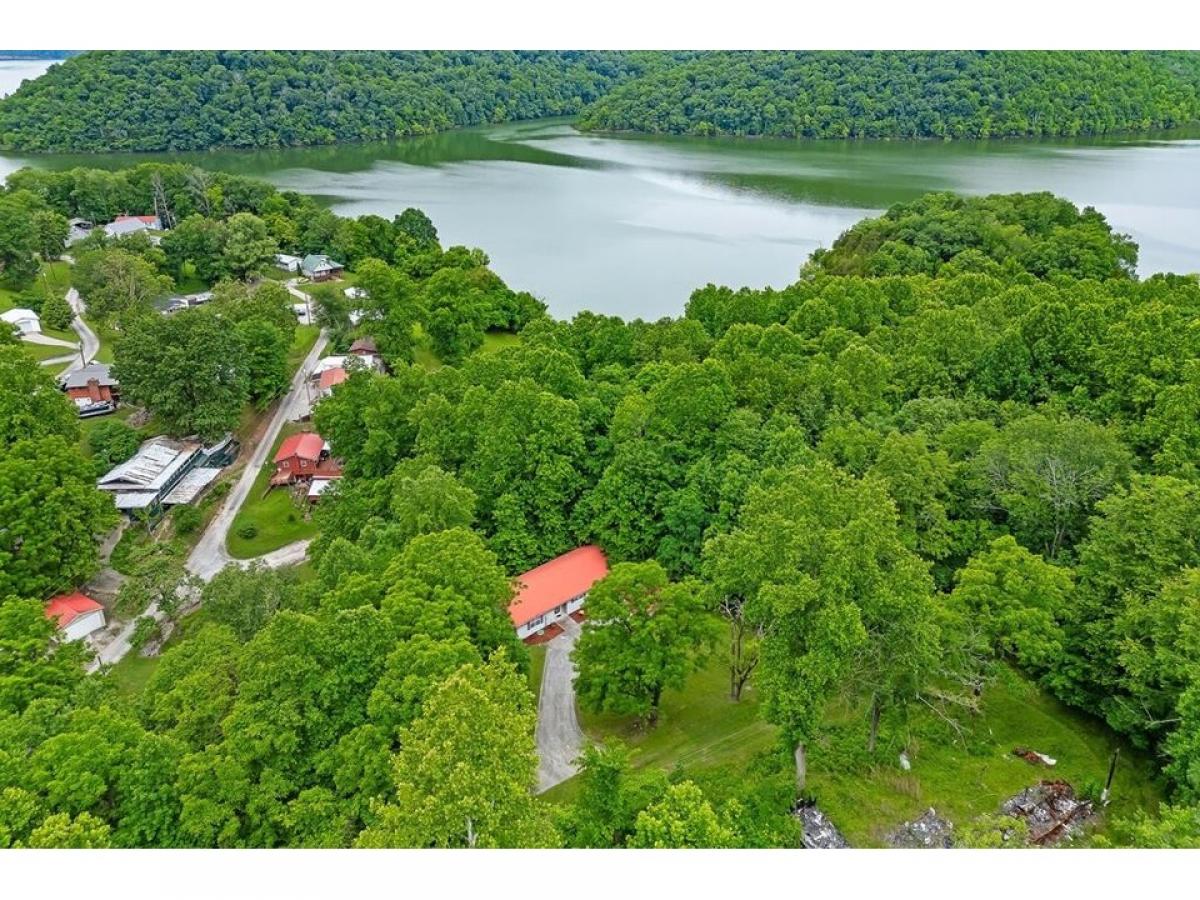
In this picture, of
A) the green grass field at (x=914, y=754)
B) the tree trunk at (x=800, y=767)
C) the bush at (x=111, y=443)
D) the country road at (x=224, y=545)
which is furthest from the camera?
the bush at (x=111, y=443)

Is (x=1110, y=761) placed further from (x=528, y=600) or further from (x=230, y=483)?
(x=230, y=483)

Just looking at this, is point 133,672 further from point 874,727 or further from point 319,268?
point 319,268

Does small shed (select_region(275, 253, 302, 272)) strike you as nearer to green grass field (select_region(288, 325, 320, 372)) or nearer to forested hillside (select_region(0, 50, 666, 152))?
green grass field (select_region(288, 325, 320, 372))

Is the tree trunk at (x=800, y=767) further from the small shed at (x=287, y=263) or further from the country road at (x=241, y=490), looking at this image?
the small shed at (x=287, y=263)

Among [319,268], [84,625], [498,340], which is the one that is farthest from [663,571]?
[319,268]

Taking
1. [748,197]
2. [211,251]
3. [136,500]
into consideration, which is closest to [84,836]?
[136,500]

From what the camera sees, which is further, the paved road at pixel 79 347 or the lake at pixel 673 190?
the lake at pixel 673 190

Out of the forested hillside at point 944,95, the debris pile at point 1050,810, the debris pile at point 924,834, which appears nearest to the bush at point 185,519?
the debris pile at point 924,834
